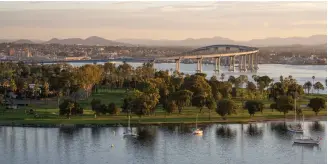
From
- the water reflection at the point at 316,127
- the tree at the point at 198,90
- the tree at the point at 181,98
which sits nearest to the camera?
the water reflection at the point at 316,127

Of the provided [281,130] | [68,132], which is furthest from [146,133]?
[281,130]

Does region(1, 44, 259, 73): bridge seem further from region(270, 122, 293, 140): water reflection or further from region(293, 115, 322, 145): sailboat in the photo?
region(293, 115, 322, 145): sailboat

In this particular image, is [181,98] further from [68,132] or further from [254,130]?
[68,132]

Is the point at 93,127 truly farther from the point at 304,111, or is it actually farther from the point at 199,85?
the point at 304,111

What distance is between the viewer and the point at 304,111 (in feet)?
101

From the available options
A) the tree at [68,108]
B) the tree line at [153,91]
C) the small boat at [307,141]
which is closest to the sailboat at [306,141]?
the small boat at [307,141]

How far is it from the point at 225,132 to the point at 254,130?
1405 mm

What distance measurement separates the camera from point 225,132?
25.3m

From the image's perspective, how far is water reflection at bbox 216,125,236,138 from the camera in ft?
80.9

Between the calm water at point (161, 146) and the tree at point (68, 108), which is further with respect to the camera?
the tree at point (68, 108)

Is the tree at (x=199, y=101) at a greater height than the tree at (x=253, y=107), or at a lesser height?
greater

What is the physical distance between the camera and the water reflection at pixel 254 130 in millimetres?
25000

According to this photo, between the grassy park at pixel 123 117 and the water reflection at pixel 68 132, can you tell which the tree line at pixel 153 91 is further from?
the water reflection at pixel 68 132

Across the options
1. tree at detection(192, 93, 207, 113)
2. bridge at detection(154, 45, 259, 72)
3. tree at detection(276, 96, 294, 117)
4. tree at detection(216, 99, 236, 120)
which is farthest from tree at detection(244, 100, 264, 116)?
bridge at detection(154, 45, 259, 72)
